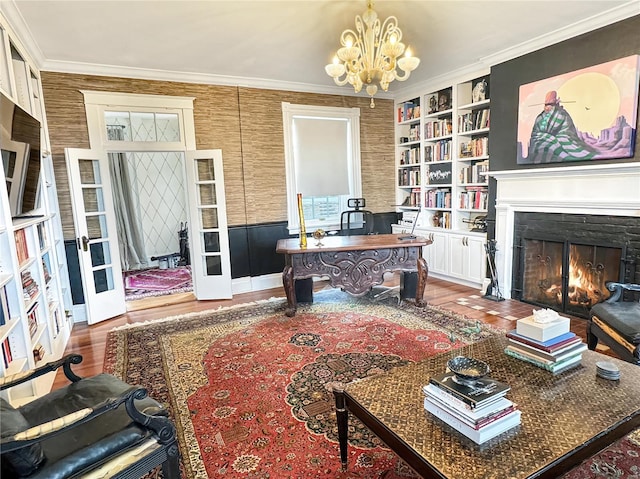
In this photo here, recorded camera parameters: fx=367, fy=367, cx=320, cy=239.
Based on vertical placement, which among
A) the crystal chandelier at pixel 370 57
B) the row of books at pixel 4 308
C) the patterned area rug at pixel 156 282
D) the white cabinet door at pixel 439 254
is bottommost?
the patterned area rug at pixel 156 282

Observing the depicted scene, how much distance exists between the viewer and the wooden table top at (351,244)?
12.3 feet

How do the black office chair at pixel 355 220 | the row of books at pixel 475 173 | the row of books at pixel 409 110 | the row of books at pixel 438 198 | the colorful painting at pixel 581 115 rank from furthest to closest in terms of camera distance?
the row of books at pixel 409 110, the black office chair at pixel 355 220, the row of books at pixel 438 198, the row of books at pixel 475 173, the colorful painting at pixel 581 115

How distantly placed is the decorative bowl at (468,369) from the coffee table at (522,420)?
0.66 feet

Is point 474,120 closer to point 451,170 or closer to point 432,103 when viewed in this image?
point 451,170

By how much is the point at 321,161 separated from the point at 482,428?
4.49m

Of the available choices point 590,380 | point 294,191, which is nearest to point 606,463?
point 590,380

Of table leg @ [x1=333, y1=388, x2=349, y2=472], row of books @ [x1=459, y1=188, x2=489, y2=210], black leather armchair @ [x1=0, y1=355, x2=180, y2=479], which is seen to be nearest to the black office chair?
row of books @ [x1=459, y1=188, x2=489, y2=210]

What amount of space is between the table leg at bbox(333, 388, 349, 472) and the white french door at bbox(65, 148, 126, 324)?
11.2ft

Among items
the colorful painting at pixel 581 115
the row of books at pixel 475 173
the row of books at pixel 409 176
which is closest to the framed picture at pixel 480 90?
the colorful painting at pixel 581 115

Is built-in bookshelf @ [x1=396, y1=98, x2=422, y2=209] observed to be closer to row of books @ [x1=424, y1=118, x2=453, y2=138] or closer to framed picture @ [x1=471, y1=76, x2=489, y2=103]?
row of books @ [x1=424, y1=118, x2=453, y2=138]

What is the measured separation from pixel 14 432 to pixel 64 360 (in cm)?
53

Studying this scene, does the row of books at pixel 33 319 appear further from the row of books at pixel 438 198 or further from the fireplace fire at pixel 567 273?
the row of books at pixel 438 198

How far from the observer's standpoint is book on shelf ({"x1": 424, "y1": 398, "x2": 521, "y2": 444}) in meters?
1.33

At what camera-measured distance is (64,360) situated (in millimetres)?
1699
